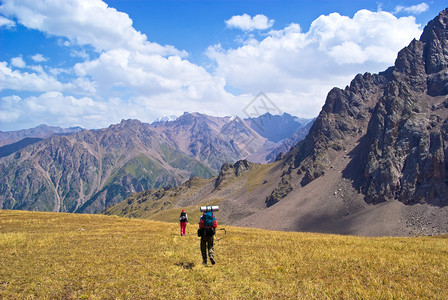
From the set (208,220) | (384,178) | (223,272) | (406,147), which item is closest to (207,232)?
(208,220)

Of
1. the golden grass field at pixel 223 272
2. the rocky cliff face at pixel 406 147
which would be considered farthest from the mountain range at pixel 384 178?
the golden grass field at pixel 223 272

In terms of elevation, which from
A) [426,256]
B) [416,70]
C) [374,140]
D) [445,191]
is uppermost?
[416,70]


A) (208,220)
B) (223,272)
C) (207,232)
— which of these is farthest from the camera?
(208,220)

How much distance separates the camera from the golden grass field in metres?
13.0

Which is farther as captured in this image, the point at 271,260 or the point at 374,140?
the point at 374,140

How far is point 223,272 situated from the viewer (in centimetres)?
1642

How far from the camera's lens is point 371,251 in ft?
70.9

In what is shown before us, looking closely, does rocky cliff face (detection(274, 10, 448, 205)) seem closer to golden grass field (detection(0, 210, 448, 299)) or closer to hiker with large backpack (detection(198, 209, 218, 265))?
golden grass field (detection(0, 210, 448, 299))

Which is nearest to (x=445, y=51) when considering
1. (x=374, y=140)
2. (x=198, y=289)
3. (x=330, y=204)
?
(x=374, y=140)

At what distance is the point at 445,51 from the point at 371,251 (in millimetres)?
229957

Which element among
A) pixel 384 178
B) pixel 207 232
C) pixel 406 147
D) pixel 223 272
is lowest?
pixel 384 178

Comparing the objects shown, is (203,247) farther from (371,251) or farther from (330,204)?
(330,204)

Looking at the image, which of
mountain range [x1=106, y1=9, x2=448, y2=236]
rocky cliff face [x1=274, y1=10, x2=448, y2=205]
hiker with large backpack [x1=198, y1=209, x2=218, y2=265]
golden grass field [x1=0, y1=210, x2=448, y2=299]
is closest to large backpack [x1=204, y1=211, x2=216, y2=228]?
hiker with large backpack [x1=198, y1=209, x2=218, y2=265]

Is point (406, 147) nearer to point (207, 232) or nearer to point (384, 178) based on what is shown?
point (384, 178)
